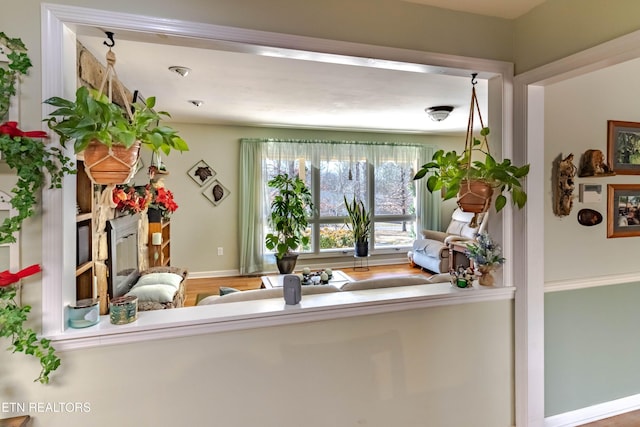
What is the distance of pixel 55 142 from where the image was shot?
1.24 m

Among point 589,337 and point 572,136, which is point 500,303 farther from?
point 572,136

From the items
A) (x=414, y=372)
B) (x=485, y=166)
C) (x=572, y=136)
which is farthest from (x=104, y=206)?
(x=572, y=136)

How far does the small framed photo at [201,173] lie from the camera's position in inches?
194

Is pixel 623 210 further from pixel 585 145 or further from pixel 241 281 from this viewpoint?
pixel 241 281

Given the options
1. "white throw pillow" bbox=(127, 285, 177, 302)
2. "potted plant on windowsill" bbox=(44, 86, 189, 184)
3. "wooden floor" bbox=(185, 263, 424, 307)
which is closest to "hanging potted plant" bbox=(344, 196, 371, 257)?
"wooden floor" bbox=(185, 263, 424, 307)

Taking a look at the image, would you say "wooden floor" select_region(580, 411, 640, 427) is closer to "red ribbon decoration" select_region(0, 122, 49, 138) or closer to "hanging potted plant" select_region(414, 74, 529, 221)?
"hanging potted plant" select_region(414, 74, 529, 221)

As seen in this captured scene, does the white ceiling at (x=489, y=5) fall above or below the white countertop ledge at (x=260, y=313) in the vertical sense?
above

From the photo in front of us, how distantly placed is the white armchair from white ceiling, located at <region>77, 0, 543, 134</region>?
175 cm

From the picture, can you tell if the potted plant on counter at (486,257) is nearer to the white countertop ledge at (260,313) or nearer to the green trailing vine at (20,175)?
the white countertop ledge at (260,313)

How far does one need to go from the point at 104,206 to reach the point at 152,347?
1388mm

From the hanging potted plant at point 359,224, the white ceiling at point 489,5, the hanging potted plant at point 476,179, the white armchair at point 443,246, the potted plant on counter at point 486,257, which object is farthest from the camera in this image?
the hanging potted plant at point 359,224

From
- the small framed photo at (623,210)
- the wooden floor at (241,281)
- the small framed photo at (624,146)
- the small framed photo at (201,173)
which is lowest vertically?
the wooden floor at (241,281)

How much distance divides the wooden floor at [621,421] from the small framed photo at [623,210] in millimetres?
1173

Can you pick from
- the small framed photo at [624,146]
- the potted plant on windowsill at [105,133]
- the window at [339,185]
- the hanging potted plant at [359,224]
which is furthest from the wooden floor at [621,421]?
the window at [339,185]
